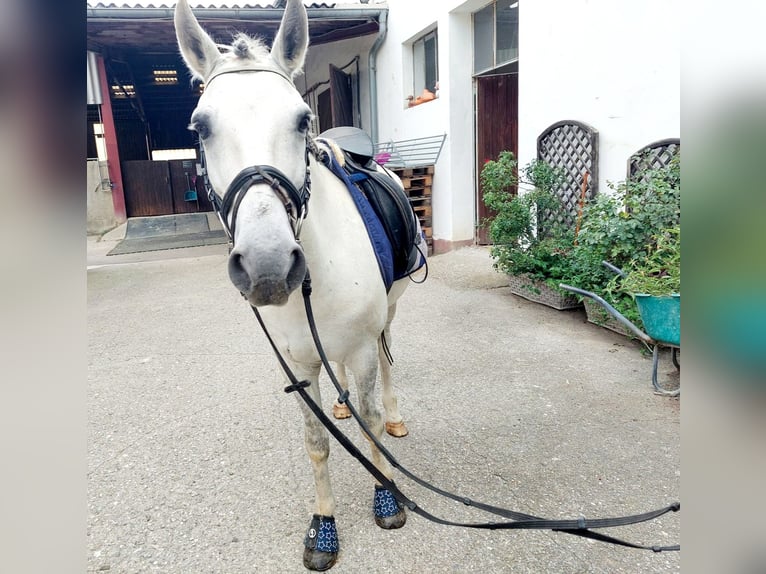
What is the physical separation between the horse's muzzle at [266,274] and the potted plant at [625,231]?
10.2 feet

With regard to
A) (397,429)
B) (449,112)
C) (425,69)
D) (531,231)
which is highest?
(425,69)

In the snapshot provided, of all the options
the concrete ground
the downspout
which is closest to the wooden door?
the downspout

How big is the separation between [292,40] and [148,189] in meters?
13.9

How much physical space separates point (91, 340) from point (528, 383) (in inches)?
173

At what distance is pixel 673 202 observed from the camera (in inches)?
153

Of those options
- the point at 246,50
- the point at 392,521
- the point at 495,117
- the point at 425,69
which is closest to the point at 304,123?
the point at 246,50

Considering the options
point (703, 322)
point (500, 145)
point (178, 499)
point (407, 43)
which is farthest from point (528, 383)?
point (407, 43)

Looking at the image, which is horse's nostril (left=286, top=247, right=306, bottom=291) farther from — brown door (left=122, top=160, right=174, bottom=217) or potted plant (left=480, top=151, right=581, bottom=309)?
brown door (left=122, top=160, right=174, bottom=217)

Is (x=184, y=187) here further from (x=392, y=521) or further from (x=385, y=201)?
(x=392, y=521)

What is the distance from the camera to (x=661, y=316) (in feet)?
9.86

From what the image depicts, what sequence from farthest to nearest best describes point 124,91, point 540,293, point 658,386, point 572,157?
point 124,91 < point 572,157 < point 540,293 < point 658,386

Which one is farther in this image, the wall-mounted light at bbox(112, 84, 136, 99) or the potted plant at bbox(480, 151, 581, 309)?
the wall-mounted light at bbox(112, 84, 136, 99)

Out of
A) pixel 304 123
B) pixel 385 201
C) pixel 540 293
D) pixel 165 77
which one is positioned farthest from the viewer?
pixel 165 77

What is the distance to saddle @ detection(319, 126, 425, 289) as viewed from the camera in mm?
2398
